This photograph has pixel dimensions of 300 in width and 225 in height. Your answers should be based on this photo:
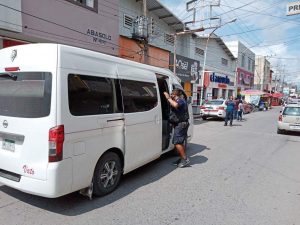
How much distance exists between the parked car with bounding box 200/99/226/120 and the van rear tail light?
1540 centimetres

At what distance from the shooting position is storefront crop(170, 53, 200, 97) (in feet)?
74.5

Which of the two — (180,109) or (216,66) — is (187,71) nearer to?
(216,66)

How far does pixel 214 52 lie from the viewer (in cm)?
3344

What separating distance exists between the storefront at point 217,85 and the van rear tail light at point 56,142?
25.9 meters

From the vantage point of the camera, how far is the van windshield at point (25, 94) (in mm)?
3379

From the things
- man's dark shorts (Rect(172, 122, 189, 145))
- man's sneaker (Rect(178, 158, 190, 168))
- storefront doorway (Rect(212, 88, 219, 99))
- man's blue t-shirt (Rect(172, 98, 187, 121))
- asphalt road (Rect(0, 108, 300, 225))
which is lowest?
asphalt road (Rect(0, 108, 300, 225))

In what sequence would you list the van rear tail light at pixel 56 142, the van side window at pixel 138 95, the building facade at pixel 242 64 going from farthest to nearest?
1. the building facade at pixel 242 64
2. the van side window at pixel 138 95
3. the van rear tail light at pixel 56 142

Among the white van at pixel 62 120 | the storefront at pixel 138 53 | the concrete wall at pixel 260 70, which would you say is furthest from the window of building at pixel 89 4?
the concrete wall at pixel 260 70

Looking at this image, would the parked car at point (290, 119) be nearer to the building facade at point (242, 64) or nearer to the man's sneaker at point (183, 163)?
the man's sneaker at point (183, 163)

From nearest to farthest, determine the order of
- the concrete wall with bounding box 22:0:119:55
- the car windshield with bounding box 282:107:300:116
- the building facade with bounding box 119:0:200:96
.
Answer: the concrete wall with bounding box 22:0:119:55 < the car windshield with bounding box 282:107:300:116 < the building facade with bounding box 119:0:200:96

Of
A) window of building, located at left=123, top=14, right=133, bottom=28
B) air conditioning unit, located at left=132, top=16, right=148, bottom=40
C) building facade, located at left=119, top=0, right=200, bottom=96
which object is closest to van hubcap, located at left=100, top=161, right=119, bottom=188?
building facade, located at left=119, top=0, right=200, bottom=96

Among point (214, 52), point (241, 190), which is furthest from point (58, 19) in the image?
point (214, 52)

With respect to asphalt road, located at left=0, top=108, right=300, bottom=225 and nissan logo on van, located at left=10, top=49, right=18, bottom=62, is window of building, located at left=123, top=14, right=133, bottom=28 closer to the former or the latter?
asphalt road, located at left=0, top=108, right=300, bottom=225

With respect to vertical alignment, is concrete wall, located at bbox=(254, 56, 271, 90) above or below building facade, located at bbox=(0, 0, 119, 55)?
above
